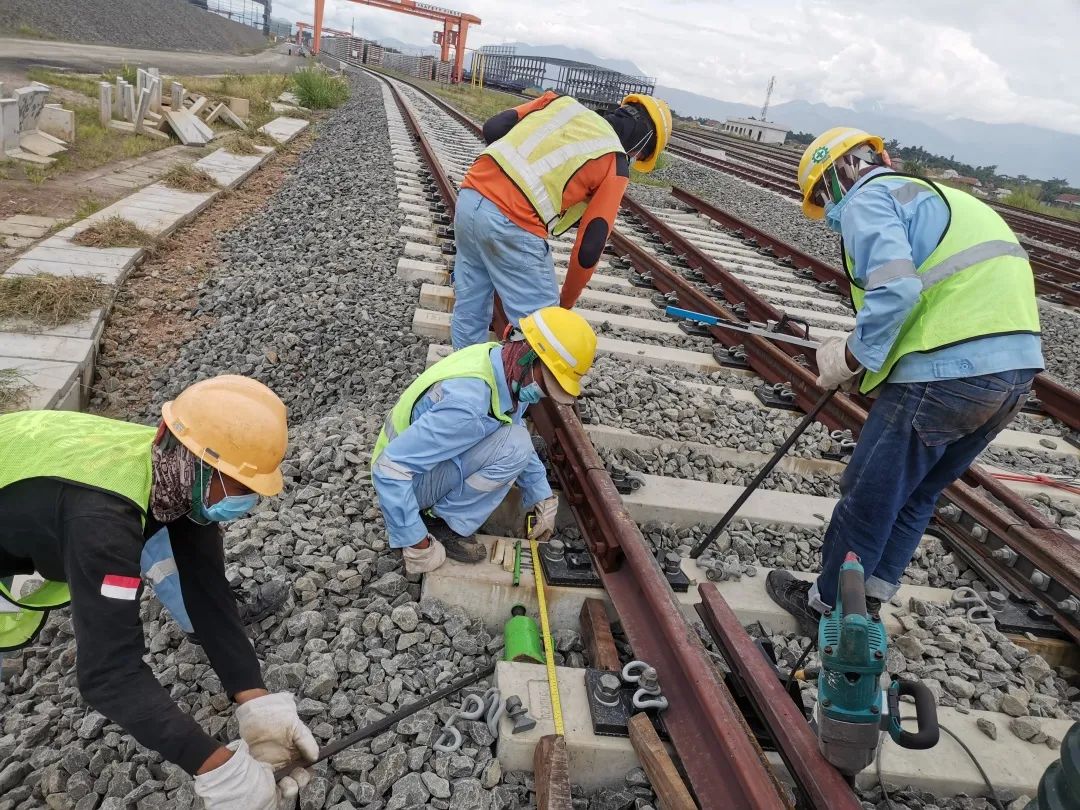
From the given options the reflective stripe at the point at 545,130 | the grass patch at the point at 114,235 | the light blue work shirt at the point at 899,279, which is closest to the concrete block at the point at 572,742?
the light blue work shirt at the point at 899,279

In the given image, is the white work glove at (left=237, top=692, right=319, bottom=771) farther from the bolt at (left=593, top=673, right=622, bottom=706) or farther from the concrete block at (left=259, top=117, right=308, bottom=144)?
the concrete block at (left=259, top=117, right=308, bottom=144)

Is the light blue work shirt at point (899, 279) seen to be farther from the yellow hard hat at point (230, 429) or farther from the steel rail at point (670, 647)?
the yellow hard hat at point (230, 429)

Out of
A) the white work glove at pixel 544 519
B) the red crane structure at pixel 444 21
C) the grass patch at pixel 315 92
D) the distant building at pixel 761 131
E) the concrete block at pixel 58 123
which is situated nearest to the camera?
the white work glove at pixel 544 519

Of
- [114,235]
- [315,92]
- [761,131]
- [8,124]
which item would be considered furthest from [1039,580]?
[761,131]

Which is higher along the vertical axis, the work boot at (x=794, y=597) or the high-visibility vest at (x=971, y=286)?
the high-visibility vest at (x=971, y=286)

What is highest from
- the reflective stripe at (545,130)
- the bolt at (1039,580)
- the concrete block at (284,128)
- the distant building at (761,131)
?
the distant building at (761,131)

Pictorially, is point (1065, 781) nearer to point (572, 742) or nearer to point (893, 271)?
point (572, 742)

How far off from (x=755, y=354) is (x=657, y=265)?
6.21ft

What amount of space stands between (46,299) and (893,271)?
5026 mm

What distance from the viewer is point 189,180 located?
332 inches

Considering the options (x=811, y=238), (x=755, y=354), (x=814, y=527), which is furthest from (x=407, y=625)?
(x=811, y=238)

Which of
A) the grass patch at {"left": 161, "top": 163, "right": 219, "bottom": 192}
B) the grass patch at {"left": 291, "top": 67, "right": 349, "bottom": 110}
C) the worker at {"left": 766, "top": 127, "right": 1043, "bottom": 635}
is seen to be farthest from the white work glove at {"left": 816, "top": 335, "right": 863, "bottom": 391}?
the grass patch at {"left": 291, "top": 67, "right": 349, "bottom": 110}

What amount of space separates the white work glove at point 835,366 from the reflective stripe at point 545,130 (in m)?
1.74

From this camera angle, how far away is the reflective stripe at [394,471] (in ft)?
9.18
